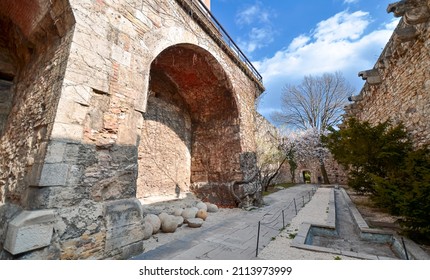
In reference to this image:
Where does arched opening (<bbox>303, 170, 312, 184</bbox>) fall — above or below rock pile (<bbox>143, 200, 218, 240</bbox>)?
above

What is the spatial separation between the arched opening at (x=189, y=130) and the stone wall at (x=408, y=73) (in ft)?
14.9

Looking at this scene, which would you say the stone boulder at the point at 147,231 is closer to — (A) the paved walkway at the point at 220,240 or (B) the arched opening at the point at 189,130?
(A) the paved walkway at the point at 220,240

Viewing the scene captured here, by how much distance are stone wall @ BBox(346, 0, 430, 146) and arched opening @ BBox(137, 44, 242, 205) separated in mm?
4537

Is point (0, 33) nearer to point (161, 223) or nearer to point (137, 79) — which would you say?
point (137, 79)

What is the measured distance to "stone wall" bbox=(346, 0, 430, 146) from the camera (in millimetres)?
4113

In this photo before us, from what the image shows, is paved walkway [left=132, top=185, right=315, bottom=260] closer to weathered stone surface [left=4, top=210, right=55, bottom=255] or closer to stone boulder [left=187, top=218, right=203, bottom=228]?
stone boulder [left=187, top=218, right=203, bottom=228]

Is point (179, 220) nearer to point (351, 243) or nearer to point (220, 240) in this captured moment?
point (220, 240)

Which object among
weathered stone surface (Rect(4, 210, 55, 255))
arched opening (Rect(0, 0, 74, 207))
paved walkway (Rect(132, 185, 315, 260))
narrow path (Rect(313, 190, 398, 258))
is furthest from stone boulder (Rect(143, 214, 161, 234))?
narrow path (Rect(313, 190, 398, 258))

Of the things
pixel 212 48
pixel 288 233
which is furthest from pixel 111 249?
pixel 212 48

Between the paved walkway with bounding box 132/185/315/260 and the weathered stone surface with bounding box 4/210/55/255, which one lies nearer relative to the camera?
the weathered stone surface with bounding box 4/210/55/255

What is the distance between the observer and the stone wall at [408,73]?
13.5 ft

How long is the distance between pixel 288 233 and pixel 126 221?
9.87 feet

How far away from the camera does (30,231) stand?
1990mm

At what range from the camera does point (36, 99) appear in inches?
114
